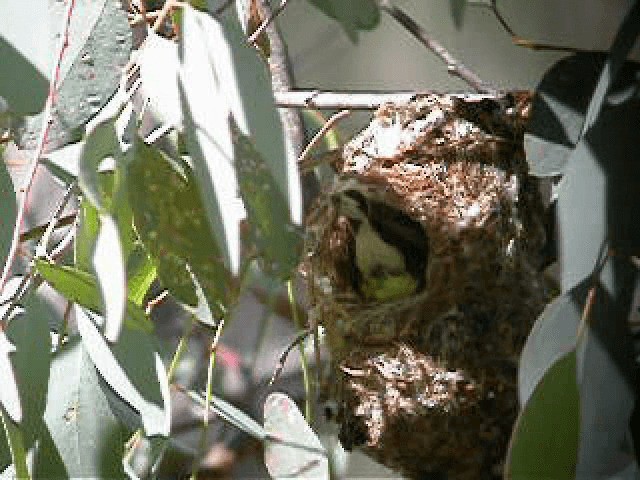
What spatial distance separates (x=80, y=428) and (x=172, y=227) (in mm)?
208

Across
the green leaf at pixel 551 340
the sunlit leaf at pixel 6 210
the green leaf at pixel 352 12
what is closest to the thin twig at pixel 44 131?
the sunlit leaf at pixel 6 210

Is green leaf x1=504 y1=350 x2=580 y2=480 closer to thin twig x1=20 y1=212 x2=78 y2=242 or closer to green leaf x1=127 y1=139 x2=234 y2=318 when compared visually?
green leaf x1=127 y1=139 x2=234 y2=318

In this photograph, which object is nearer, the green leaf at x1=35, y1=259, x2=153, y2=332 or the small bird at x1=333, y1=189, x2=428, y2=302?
the green leaf at x1=35, y1=259, x2=153, y2=332

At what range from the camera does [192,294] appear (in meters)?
Answer: 1.16

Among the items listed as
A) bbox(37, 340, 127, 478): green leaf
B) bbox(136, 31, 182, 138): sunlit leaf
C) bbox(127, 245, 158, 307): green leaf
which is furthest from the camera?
bbox(127, 245, 158, 307): green leaf

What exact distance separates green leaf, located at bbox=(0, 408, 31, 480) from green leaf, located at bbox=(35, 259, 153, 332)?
0.43 ft

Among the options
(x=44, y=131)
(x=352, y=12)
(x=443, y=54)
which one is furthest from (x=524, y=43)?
(x=44, y=131)

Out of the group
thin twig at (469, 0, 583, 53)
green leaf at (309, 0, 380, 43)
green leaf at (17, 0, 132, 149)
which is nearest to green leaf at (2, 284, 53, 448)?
green leaf at (17, 0, 132, 149)

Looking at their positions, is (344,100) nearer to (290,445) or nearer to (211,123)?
(290,445)

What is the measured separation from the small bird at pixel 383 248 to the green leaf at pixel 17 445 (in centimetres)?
53

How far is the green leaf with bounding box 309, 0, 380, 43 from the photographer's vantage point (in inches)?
49.1

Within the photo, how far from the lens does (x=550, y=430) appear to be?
1021 mm

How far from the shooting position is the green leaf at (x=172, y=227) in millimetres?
1085

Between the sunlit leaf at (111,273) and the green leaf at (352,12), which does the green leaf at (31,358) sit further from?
the green leaf at (352,12)
